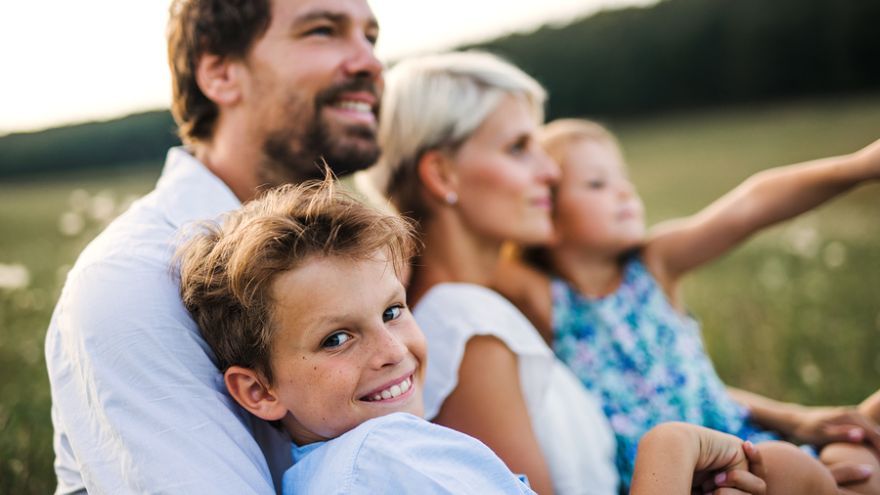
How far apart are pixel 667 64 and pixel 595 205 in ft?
104

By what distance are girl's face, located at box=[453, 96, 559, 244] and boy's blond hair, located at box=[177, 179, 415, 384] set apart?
1114 mm

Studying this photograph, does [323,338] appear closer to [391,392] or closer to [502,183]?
[391,392]

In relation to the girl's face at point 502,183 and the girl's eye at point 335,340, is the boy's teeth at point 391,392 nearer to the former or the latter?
the girl's eye at point 335,340

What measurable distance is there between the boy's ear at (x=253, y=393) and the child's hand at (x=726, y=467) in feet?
4.10

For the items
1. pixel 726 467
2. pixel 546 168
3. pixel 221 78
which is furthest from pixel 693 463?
pixel 221 78

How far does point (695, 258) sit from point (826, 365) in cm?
239

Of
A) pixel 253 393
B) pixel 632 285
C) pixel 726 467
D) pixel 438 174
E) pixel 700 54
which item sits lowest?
pixel 700 54

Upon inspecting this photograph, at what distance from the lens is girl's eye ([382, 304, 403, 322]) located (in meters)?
2.19

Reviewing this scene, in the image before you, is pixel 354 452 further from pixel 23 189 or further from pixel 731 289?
pixel 23 189

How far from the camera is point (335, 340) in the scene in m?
2.06

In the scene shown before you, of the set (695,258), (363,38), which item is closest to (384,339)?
(363,38)

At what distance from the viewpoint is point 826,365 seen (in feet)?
17.4

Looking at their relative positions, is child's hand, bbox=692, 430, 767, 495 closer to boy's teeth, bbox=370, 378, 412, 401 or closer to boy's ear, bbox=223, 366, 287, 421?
boy's teeth, bbox=370, 378, 412, 401

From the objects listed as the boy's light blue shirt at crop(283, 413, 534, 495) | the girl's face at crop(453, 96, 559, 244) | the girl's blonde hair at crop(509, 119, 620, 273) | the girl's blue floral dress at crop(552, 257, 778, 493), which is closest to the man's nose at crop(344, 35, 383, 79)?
the girl's face at crop(453, 96, 559, 244)
